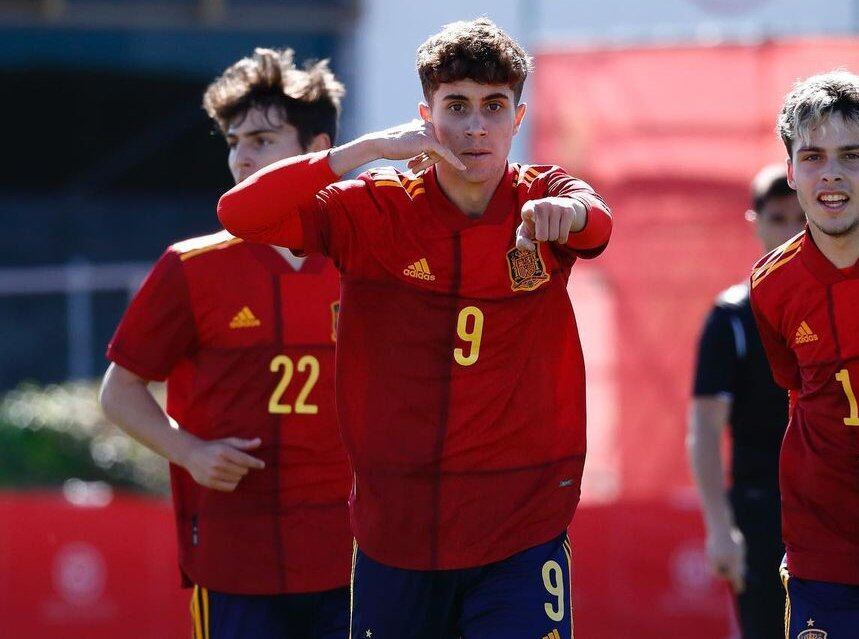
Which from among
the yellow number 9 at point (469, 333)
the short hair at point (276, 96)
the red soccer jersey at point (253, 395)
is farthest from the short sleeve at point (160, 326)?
the yellow number 9 at point (469, 333)

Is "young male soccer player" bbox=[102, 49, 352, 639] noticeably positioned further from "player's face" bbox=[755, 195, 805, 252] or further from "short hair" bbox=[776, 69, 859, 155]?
"player's face" bbox=[755, 195, 805, 252]

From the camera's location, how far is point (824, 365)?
4426 millimetres

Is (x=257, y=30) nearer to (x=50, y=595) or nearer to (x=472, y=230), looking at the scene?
(x=50, y=595)

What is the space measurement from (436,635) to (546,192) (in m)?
1.23

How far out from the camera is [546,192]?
4.48 metres

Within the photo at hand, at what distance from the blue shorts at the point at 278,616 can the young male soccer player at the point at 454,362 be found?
591 millimetres

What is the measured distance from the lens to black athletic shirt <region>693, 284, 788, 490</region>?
19.5 ft

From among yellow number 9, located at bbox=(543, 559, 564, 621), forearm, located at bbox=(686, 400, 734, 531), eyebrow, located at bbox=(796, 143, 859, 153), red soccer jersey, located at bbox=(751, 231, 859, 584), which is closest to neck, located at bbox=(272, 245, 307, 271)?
yellow number 9, located at bbox=(543, 559, 564, 621)

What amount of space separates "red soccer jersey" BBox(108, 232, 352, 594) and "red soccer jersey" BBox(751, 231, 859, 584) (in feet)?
4.57

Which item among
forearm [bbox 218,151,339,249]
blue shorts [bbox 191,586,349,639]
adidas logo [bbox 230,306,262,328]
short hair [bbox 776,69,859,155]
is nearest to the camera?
forearm [bbox 218,151,339,249]

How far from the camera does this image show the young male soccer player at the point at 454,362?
4328mm

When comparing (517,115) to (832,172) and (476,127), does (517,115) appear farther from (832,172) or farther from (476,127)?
(832,172)

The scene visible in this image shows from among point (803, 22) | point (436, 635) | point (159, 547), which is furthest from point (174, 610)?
point (803, 22)

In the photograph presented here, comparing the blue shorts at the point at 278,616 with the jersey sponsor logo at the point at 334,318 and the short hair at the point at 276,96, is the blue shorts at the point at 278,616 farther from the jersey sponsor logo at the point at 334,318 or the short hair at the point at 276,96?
the short hair at the point at 276,96
